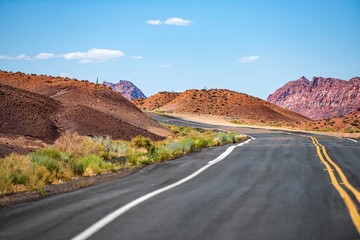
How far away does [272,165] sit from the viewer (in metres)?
13.7

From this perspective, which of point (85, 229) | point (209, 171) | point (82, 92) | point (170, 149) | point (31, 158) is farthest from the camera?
point (82, 92)

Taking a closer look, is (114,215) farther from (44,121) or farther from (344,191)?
(44,121)

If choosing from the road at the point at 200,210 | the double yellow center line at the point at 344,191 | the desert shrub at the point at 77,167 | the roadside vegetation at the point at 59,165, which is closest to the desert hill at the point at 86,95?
the roadside vegetation at the point at 59,165

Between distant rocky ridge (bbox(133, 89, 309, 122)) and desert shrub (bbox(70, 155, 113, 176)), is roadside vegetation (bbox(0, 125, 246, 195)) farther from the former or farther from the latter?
distant rocky ridge (bbox(133, 89, 309, 122))

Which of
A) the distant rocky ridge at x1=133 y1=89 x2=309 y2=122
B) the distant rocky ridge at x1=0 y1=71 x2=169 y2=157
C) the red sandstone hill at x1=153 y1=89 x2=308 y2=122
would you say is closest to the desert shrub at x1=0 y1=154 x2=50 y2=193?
the distant rocky ridge at x1=0 y1=71 x2=169 y2=157

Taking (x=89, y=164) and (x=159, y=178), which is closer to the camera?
(x=159, y=178)

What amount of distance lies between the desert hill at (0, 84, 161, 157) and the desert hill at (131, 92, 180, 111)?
365ft

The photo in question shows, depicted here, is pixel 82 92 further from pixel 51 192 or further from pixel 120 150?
pixel 51 192

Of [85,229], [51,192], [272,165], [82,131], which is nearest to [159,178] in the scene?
[51,192]

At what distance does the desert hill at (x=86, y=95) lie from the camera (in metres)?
48.2

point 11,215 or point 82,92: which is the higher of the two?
point 82,92

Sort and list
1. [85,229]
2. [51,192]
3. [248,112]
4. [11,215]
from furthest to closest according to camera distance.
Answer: [248,112]
[51,192]
[11,215]
[85,229]

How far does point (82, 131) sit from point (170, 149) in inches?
628

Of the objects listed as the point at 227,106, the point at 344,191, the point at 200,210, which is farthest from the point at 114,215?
the point at 227,106
